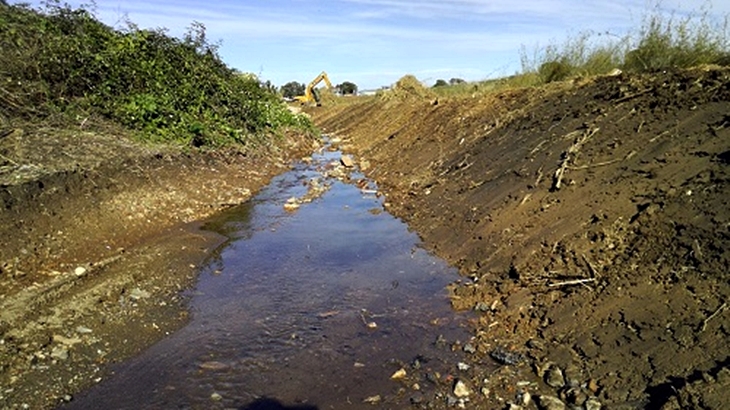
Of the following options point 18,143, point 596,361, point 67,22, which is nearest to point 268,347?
point 596,361

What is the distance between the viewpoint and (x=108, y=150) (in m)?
8.38

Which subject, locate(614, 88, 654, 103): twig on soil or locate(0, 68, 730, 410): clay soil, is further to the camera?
locate(614, 88, 654, 103): twig on soil

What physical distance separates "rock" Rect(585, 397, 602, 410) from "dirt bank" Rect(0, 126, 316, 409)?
3370 mm

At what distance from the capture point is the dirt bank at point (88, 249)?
390 cm

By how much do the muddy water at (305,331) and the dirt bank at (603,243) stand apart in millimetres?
418

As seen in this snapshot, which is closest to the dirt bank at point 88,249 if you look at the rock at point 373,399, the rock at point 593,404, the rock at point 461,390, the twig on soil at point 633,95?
the rock at point 373,399

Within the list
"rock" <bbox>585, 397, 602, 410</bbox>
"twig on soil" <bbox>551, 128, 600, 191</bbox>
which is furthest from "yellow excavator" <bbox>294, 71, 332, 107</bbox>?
"rock" <bbox>585, 397, 602, 410</bbox>

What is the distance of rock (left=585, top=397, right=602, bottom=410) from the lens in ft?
10.3

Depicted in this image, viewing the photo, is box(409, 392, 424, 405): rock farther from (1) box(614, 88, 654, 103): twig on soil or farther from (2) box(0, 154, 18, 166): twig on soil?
(2) box(0, 154, 18, 166): twig on soil

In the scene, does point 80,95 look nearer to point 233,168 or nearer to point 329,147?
point 233,168

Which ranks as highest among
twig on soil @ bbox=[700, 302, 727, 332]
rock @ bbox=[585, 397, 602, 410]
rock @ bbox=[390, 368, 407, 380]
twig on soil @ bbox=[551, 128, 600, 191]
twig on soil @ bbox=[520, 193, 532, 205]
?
twig on soil @ bbox=[551, 128, 600, 191]

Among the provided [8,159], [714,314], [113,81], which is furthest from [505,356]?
[113,81]

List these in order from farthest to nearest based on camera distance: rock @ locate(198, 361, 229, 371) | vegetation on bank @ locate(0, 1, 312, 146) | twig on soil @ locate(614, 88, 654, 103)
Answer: vegetation on bank @ locate(0, 1, 312, 146), twig on soil @ locate(614, 88, 654, 103), rock @ locate(198, 361, 229, 371)

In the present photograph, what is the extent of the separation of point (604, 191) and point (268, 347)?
371 centimetres
